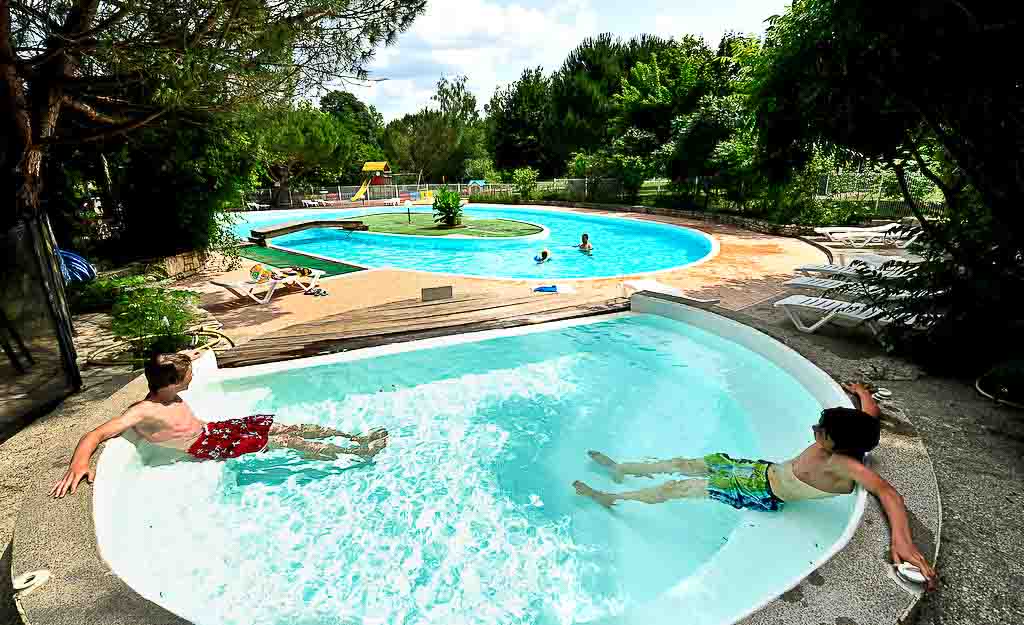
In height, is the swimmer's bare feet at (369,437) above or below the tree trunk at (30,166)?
below

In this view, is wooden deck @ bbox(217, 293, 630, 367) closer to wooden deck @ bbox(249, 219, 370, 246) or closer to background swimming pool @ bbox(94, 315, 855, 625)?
background swimming pool @ bbox(94, 315, 855, 625)

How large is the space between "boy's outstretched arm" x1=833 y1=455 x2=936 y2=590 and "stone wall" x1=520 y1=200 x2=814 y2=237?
1316 centimetres

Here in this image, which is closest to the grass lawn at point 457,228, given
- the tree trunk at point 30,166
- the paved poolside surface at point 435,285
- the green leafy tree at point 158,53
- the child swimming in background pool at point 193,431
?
the paved poolside surface at point 435,285

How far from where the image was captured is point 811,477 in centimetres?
289

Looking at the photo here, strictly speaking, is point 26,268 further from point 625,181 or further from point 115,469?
point 625,181

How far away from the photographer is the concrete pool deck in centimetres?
198

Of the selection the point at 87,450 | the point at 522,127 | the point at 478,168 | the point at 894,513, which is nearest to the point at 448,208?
the point at 87,450

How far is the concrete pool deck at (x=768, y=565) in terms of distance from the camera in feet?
6.49

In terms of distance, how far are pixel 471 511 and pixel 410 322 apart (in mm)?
3068

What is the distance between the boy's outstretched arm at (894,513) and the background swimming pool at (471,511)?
48 centimetres

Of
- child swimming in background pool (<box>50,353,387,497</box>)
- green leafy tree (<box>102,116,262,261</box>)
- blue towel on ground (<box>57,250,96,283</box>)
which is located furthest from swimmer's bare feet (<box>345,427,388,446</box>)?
green leafy tree (<box>102,116,262,261</box>)

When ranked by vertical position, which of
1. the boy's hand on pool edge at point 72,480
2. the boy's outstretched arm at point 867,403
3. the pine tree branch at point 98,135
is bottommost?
the boy's hand on pool edge at point 72,480

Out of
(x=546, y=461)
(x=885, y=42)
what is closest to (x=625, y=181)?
(x=885, y=42)

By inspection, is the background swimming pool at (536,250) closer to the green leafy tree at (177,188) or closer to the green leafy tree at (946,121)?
the green leafy tree at (177,188)
